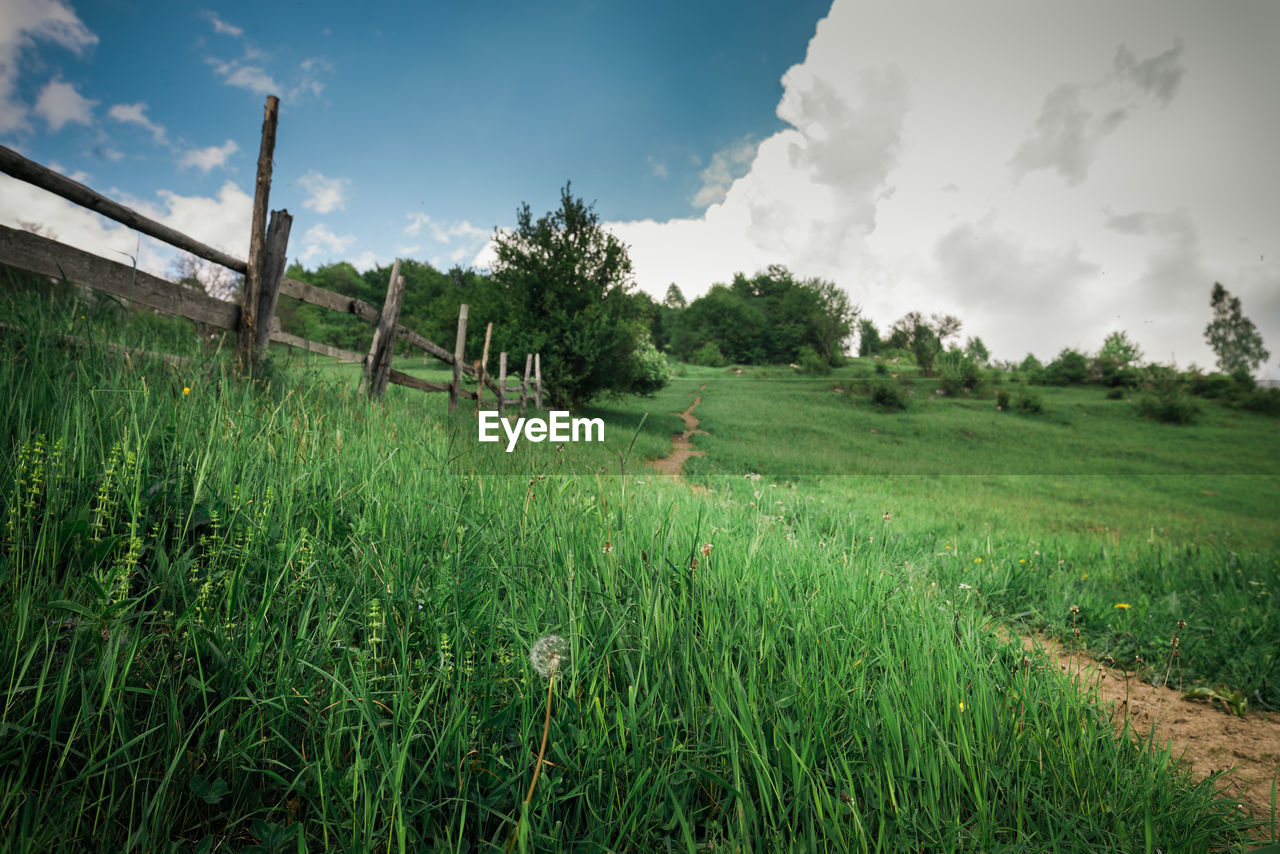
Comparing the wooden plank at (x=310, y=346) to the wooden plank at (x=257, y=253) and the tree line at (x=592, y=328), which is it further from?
the tree line at (x=592, y=328)

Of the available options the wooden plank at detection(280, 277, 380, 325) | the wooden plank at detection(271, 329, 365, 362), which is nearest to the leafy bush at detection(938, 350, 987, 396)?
the wooden plank at detection(280, 277, 380, 325)

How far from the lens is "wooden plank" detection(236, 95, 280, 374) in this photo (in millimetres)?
5305

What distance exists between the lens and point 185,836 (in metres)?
1.11

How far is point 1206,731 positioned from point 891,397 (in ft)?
84.4

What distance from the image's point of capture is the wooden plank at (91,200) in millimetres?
3438

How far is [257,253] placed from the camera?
539 centimetres

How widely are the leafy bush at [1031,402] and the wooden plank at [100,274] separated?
1258 inches

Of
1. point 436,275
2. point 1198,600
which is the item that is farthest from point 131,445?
point 436,275

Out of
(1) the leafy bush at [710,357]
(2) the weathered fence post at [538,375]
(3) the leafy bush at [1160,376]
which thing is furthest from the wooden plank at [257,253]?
(1) the leafy bush at [710,357]

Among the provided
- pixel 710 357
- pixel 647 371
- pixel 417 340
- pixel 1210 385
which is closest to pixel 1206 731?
pixel 417 340

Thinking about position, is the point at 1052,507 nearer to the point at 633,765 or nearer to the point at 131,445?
the point at 633,765

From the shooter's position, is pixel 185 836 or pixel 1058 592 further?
pixel 1058 592

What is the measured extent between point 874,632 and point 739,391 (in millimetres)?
33045

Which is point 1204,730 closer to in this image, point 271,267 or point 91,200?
point 91,200
